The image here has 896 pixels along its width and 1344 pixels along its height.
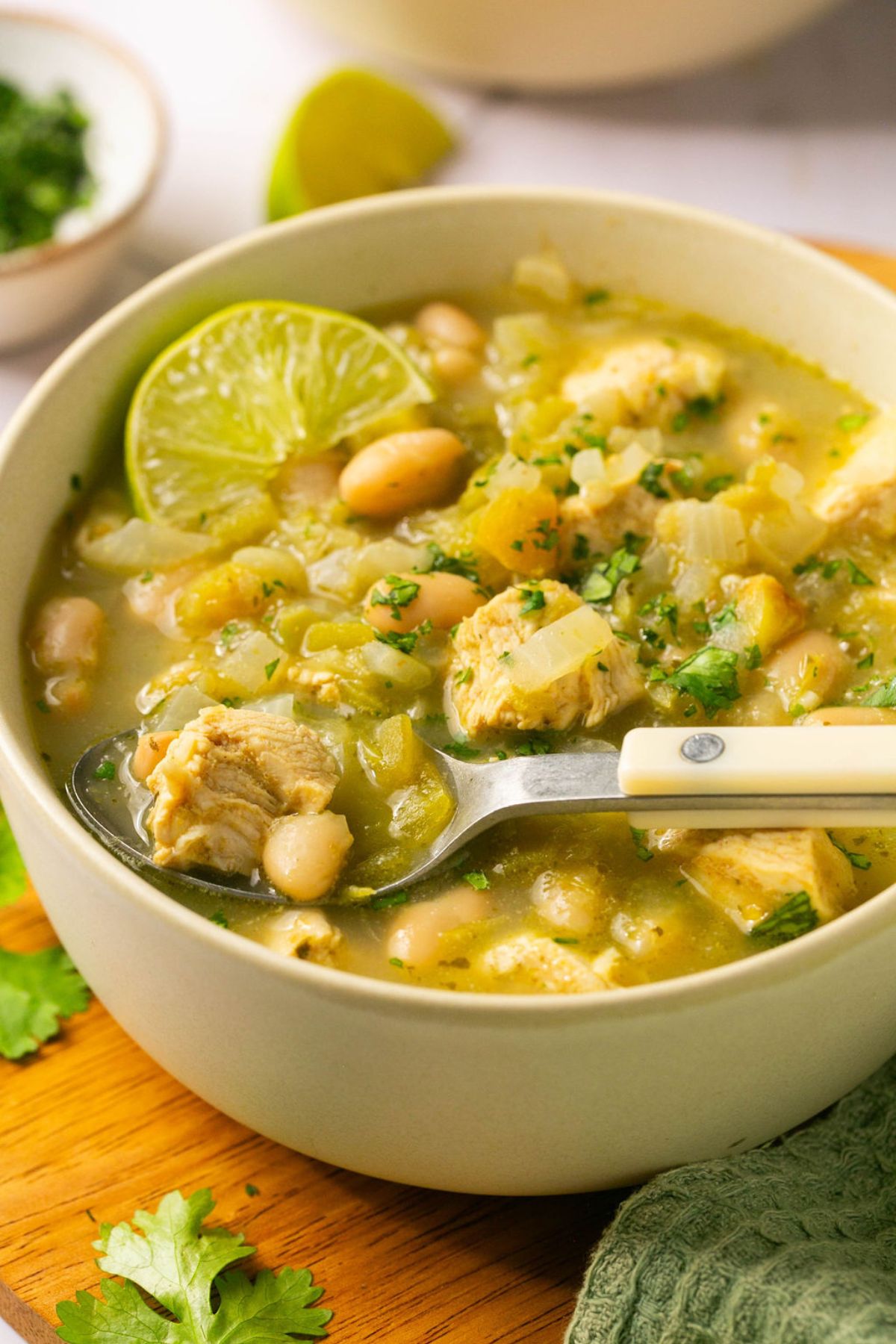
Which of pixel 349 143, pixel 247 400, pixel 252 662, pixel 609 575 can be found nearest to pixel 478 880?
pixel 252 662

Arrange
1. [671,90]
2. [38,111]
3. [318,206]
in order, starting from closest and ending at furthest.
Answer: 1. [318,206]
2. [38,111]
3. [671,90]

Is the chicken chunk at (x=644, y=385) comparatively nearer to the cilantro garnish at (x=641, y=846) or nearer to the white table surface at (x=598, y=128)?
Answer: the cilantro garnish at (x=641, y=846)

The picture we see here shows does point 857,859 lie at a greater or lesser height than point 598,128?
lesser

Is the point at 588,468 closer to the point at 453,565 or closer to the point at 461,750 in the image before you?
the point at 453,565

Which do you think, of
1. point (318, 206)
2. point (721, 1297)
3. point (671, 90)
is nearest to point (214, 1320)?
point (721, 1297)

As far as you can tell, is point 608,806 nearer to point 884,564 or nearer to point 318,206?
point 884,564

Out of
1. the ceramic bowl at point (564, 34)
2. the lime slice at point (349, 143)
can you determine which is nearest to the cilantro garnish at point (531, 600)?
the lime slice at point (349, 143)

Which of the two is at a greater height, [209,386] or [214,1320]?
[209,386]
